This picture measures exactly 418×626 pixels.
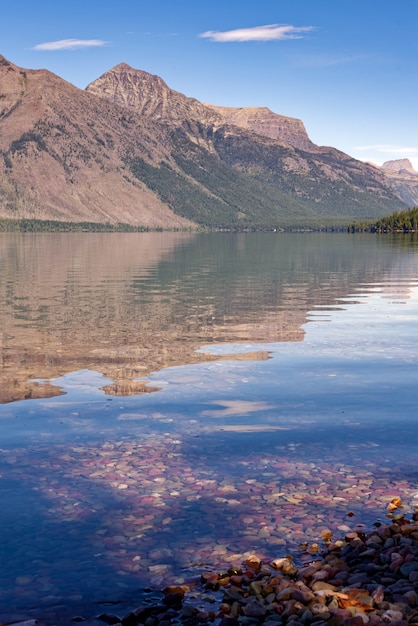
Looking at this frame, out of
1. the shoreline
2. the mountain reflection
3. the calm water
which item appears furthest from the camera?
the mountain reflection

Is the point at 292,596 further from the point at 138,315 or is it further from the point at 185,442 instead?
the point at 138,315

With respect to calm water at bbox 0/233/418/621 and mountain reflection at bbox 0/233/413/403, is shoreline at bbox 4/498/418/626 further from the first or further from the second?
mountain reflection at bbox 0/233/413/403

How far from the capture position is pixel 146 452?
63.8ft

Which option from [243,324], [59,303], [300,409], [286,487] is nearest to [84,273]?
[59,303]

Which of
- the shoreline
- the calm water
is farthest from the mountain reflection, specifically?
the shoreline

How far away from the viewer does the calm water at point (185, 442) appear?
1398cm

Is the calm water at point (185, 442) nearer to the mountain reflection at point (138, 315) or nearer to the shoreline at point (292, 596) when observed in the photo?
the mountain reflection at point (138, 315)

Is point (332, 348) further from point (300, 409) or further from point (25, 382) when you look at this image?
point (25, 382)

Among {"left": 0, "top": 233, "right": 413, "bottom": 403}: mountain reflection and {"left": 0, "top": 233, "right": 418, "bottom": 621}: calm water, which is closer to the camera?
{"left": 0, "top": 233, "right": 418, "bottom": 621}: calm water

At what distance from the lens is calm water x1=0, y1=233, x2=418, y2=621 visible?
1398 centimetres

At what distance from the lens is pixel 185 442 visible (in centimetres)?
2041

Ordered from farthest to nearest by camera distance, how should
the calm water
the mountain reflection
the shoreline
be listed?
1. the mountain reflection
2. the calm water
3. the shoreline

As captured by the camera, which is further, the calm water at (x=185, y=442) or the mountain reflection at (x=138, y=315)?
the mountain reflection at (x=138, y=315)

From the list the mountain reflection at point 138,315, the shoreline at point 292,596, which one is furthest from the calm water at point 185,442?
the shoreline at point 292,596
